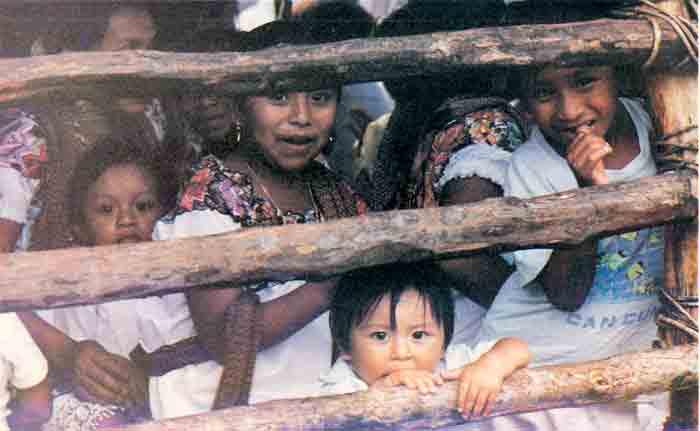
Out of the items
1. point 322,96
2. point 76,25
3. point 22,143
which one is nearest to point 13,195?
point 22,143

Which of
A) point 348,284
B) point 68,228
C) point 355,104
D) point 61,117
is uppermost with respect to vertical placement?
point 355,104

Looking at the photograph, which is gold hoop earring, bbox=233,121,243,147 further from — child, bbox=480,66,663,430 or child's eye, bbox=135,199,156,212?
child, bbox=480,66,663,430

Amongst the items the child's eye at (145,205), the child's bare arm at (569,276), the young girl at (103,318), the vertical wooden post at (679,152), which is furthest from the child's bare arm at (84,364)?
the vertical wooden post at (679,152)

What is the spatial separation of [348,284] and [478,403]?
0.48 m

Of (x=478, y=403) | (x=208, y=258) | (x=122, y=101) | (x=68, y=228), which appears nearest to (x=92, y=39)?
(x=122, y=101)

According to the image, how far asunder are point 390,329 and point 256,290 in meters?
0.34

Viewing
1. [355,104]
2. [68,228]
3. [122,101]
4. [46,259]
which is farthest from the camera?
[355,104]

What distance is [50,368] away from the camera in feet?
8.41

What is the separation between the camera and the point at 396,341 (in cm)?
245

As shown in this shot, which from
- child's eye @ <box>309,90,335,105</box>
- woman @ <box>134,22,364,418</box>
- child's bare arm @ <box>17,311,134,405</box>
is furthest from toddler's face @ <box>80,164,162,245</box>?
child's eye @ <box>309,90,335,105</box>

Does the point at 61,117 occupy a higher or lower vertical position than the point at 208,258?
higher

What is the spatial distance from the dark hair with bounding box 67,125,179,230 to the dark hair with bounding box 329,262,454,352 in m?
0.56

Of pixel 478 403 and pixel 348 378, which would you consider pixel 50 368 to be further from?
pixel 478 403

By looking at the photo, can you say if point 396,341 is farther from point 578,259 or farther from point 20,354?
point 20,354
